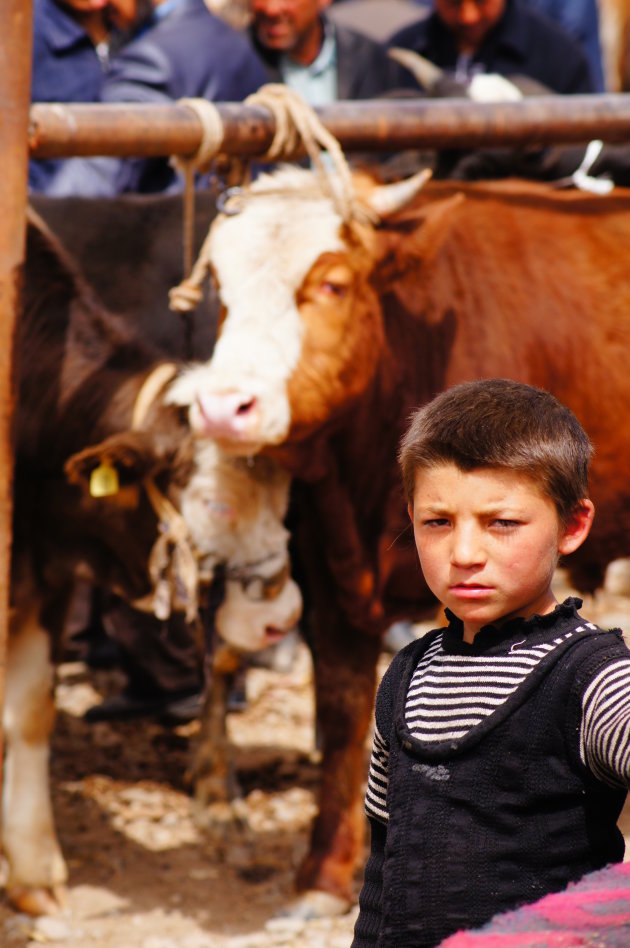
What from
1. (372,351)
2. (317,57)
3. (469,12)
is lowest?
(372,351)

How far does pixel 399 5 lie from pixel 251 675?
13.5ft

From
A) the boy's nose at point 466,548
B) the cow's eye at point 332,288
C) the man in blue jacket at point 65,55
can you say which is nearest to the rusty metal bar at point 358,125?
the cow's eye at point 332,288

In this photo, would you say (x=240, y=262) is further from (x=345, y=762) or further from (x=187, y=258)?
(x=345, y=762)

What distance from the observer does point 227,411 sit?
3.28m

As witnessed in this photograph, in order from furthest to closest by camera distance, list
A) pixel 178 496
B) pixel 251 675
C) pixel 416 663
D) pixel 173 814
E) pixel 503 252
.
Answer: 1. pixel 251 675
2. pixel 173 814
3. pixel 503 252
4. pixel 178 496
5. pixel 416 663

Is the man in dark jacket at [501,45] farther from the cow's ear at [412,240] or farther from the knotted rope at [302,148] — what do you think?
the knotted rope at [302,148]

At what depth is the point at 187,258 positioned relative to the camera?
3.80 meters

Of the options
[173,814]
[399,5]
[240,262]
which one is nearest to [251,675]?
[173,814]

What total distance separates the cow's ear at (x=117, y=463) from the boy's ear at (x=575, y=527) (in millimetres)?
2084

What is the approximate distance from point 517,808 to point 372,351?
2.13 m

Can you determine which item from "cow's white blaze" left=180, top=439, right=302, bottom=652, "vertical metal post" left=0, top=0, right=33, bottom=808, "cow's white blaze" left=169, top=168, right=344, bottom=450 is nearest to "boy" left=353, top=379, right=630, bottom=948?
"vertical metal post" left=0, top=0, right=33, bottom=808

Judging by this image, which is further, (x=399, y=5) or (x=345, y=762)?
(x=399, y=5)

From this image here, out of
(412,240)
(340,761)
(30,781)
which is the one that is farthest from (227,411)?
(30,781)

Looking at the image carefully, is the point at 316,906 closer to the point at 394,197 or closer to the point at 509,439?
the point at 394,197
